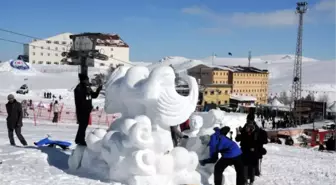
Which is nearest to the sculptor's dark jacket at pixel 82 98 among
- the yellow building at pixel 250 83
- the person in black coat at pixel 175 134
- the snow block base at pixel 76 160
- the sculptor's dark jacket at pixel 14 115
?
the snow block base at pixel 76 160

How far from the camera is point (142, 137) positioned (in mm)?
7621

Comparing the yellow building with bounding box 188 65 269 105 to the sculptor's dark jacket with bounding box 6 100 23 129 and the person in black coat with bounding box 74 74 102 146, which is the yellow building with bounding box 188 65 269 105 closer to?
the sculptor's dark jacket with bounding box 6 100 23 129

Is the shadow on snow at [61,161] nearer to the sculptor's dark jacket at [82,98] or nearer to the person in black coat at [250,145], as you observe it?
the sculptor's dark jacket at [82,98]

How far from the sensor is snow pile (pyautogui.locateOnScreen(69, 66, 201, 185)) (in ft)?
25.0

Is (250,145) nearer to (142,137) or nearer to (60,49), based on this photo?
(142,137)

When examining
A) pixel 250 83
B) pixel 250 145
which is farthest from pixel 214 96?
pixel 250 145

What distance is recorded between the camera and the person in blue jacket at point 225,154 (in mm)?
8070

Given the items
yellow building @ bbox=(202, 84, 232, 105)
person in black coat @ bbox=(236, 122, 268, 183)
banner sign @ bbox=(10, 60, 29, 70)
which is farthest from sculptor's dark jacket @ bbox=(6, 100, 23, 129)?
banner sign @ bbox=(10, 60, 29, 70)

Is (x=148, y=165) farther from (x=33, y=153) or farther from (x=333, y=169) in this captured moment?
(x=333, y=169)

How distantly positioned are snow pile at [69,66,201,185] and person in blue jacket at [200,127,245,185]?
1.34 feet

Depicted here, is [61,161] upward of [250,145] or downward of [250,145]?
downward

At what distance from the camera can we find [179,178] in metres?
8.06

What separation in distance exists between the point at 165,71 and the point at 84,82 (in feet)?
5.98

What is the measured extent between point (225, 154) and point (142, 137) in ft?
5.38
